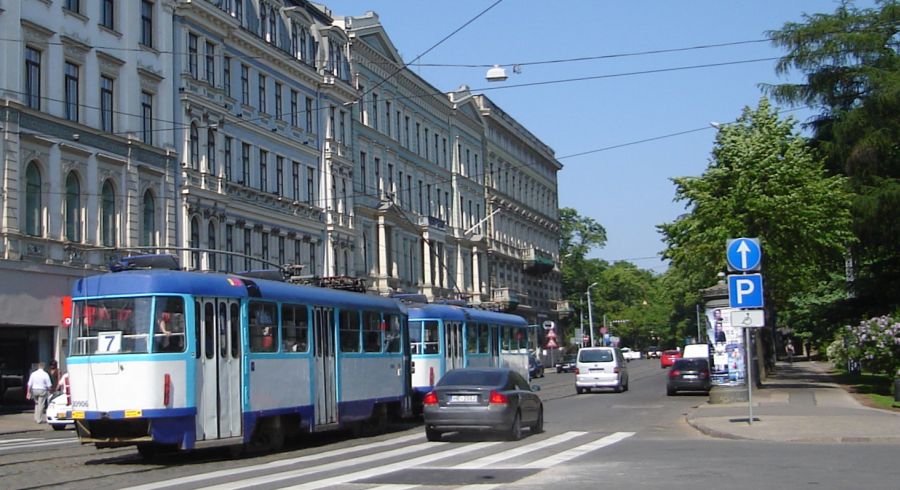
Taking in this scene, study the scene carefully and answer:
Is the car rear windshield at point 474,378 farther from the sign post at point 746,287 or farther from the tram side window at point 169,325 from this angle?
the tram side window at point 169,325

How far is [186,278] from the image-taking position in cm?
1784

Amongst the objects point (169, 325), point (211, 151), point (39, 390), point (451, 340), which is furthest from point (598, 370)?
point (169, 325)

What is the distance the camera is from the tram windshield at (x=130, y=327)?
1728 centimetres

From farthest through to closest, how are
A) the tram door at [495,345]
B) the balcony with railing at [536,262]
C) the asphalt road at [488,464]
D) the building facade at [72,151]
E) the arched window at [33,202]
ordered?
the balcony with railing at [536,262] → the tram door at [495,345] → the arched window at [33,202] → the building facade at [72,151] → the asphalt road at [488,464]

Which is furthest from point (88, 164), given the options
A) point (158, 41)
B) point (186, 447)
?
point (186, 447)

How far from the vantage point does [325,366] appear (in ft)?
72.4

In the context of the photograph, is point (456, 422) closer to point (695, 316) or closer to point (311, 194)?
point (311, 194)

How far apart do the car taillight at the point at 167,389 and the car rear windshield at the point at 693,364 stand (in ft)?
90.0

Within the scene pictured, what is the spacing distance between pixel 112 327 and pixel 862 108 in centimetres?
3043

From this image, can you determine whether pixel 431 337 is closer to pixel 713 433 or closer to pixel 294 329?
Answer: pixel 294 329

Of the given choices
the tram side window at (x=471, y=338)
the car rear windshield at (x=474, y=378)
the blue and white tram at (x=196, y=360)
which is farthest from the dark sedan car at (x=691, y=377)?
the blue and white tram at (x=196, y=360)

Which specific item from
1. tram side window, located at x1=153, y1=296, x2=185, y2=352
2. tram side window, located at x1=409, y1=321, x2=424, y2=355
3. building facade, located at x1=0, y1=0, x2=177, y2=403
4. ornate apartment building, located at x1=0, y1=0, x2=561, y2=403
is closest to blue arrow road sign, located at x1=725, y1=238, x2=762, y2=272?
ornate apartment building, located at x1=0, y1=0, x2=561, y2=403

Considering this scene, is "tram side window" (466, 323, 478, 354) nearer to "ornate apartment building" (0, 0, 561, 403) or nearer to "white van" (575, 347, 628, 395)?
"ornate apartment building" (0, 0, 561, 403)

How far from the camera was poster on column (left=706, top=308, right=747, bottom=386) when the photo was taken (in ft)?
115
